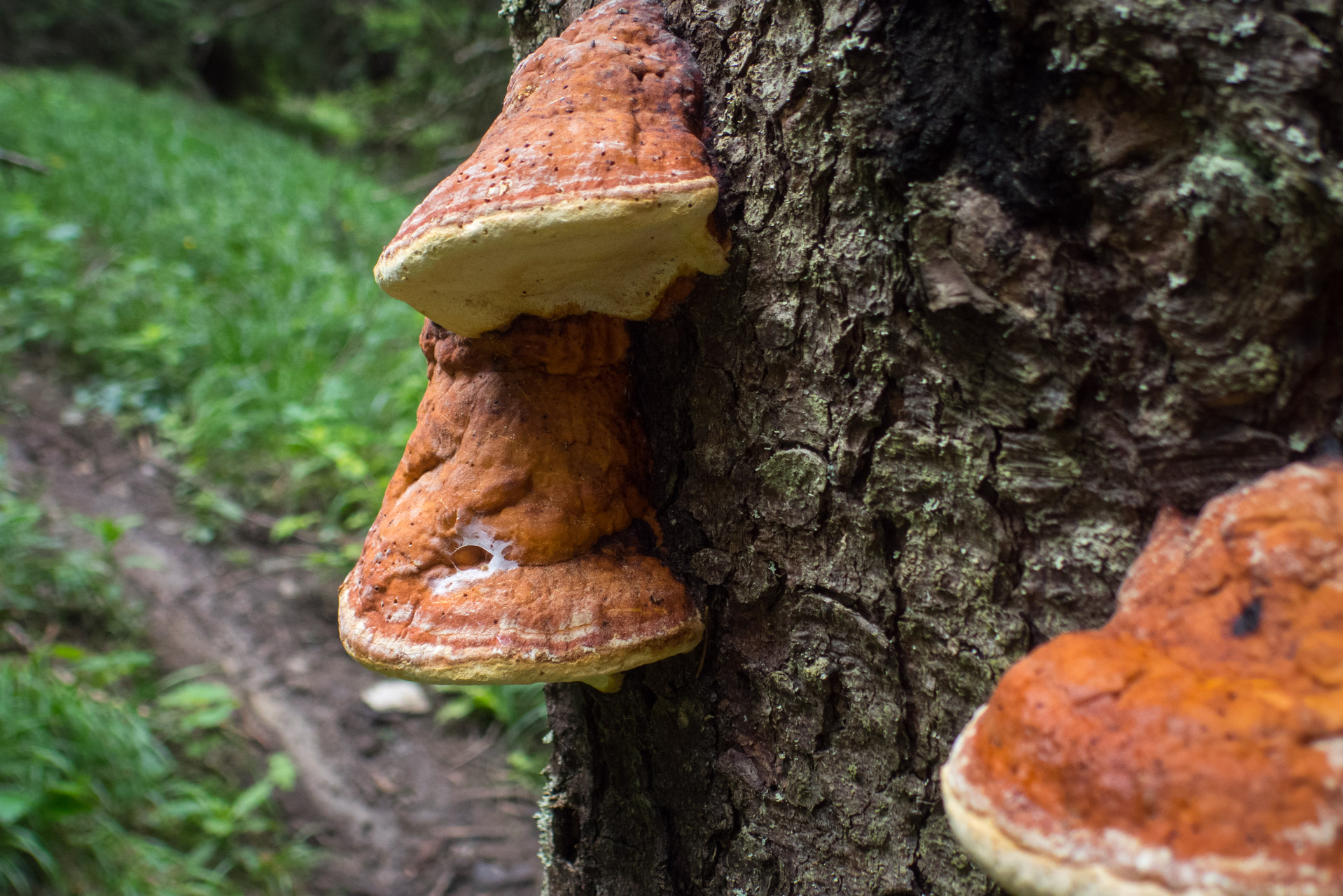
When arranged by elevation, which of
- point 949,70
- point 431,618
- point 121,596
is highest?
point 949,70

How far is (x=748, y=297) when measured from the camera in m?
1.37

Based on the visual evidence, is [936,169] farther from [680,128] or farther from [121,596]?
A: [121,596]

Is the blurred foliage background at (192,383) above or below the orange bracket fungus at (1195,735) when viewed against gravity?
below

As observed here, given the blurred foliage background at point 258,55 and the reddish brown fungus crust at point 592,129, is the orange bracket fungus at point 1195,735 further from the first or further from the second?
the blurred foliage background at point 258,55

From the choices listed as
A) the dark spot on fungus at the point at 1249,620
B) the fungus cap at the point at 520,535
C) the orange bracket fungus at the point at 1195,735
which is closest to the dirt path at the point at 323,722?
the fungus cap at the point at 520,535

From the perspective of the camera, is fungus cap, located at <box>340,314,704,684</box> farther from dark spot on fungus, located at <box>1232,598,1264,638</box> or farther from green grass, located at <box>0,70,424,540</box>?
green grass, located at <box>0,70,424,540</box>

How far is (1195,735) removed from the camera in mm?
728

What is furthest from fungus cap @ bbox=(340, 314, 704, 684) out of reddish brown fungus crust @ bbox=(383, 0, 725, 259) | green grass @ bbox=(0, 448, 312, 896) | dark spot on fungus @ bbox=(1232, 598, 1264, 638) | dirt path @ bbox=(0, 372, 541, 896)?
dirt path @ bbox=(0, 372, 541, 896)

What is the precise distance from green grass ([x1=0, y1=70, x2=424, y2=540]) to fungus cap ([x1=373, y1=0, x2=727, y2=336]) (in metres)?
4.05

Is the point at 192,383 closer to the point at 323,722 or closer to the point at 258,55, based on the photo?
the point at 323,722

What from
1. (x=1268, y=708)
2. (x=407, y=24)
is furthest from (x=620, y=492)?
(x=407, y=24)

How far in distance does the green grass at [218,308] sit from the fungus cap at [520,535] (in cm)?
384

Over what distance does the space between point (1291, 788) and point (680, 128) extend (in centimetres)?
111

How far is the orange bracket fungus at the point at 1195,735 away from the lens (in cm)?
68
